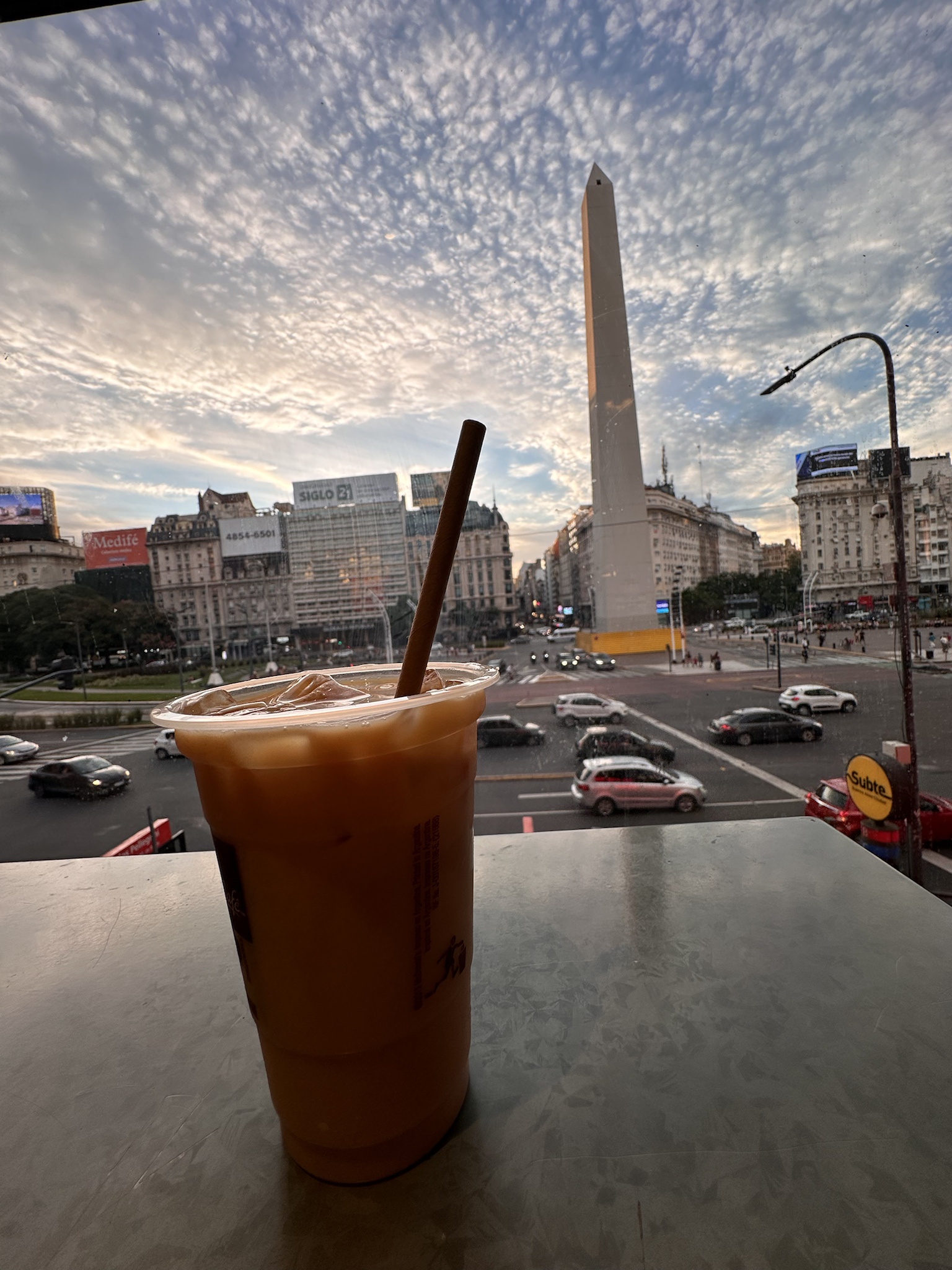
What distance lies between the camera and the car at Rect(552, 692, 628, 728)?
3771 millimetres

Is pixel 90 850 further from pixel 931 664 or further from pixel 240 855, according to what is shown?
pixel 931 664

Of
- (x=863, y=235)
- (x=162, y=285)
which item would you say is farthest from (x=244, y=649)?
(x=863, y=235)

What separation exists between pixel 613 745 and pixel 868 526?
180 centimetres

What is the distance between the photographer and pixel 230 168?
1.84m

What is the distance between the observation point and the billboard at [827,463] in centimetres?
293

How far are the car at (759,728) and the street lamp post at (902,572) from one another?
0.79m

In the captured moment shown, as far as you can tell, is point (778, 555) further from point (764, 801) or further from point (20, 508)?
point (20, 508)

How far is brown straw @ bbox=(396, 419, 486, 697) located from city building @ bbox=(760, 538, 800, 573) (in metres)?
3.52

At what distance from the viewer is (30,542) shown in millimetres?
2057

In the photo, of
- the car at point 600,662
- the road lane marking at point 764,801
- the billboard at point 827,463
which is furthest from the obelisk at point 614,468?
the road lane marking at point 764,801

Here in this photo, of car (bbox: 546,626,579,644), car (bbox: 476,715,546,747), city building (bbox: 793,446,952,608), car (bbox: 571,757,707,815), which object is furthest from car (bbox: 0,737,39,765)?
car (bbox: 546,626,579,644)

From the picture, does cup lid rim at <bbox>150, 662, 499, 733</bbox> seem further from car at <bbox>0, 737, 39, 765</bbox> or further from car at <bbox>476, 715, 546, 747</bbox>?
car at <bbox>476, 715, 546, 747</bbox>

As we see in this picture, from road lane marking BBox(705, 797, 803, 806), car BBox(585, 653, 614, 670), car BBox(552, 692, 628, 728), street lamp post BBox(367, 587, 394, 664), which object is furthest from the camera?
car BBox(585, 653, 614, 670)

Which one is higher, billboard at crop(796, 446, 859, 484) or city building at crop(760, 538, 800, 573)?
billboard at crop(796, 446, 859, 484)
